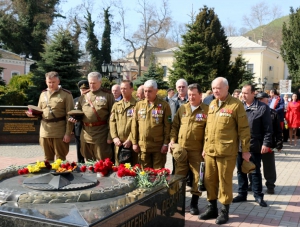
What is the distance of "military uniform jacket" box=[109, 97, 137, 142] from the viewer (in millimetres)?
5309

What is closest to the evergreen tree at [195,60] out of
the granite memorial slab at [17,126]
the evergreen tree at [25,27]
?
the granite memorial slab at [17,126]

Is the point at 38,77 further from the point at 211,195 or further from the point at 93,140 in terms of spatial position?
the point at 211,195

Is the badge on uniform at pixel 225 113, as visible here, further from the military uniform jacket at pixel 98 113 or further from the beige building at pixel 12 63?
the beige building at pixel 12 63

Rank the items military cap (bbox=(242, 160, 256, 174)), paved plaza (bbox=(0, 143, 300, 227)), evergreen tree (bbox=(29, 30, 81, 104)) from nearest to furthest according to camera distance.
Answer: military cap (bbox=(242, 160, 256, 174)) → paved plaza (bbox=(0, 143, 300, 227)) → evergreen tree (bbox=(29, 30, 81, 104))

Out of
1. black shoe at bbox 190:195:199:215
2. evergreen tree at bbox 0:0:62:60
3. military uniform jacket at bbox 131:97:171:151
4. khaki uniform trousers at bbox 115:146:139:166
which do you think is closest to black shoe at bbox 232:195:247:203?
black shoe at bbox 190:195:199:215

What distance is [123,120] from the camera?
17.4ft

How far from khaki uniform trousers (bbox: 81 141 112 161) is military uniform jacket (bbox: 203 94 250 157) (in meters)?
1.83

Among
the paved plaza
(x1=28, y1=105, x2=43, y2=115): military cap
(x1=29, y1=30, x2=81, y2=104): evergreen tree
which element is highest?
(x1=29, y1=30, x2=81, y2=104): evergreen tree

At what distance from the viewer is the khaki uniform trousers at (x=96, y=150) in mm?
5543

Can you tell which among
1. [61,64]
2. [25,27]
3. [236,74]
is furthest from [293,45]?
[61,64]

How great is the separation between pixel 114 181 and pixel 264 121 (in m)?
2.73

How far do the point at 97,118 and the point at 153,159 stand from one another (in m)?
1.11

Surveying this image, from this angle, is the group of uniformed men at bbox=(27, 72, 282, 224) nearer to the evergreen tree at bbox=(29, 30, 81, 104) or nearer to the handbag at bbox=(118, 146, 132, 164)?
the handbag at bbox=(118, 146, 132, 164)

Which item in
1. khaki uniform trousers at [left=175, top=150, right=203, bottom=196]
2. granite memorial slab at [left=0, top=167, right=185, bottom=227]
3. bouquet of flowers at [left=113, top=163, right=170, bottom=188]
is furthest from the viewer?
khaki uniform trousers at [left=175, top=150, right=203, bottom=196]
